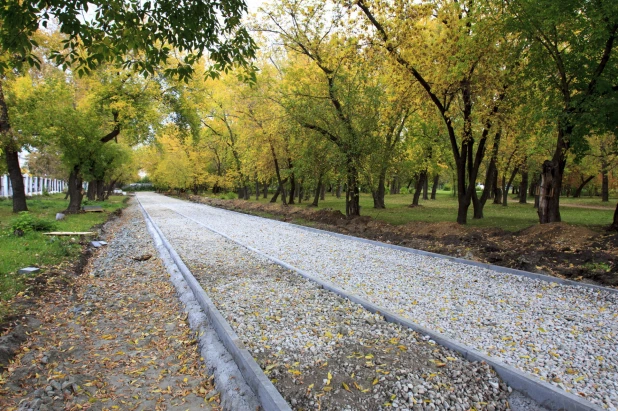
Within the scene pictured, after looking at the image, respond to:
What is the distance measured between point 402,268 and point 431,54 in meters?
6.87

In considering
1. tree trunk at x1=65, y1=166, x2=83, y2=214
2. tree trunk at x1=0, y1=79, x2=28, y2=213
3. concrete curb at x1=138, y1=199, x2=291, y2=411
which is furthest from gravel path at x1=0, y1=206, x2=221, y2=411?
tree trunk at x1=65, y1=166, x2=83, y2=214

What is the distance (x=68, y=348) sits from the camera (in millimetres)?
4035

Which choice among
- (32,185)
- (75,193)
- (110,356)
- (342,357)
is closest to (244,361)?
(342,357)

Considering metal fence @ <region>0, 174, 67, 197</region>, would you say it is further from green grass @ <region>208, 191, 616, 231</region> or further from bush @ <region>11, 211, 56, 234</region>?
green grass @ <region>208, 191, 616, 231</region>

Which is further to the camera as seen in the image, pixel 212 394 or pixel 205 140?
pixel 205 140

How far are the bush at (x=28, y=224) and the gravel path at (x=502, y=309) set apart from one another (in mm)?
7199

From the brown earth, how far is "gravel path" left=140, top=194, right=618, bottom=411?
2.77ft

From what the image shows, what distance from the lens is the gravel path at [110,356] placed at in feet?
10.1

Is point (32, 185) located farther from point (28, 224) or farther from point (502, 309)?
point (502, 309)

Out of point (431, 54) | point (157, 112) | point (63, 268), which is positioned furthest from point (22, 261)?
point (157, 112)

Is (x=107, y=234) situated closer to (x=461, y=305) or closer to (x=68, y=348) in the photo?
(x=68, y=348)

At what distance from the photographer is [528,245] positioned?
8.65 metres

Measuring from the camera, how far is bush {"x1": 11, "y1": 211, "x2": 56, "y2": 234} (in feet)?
33.7

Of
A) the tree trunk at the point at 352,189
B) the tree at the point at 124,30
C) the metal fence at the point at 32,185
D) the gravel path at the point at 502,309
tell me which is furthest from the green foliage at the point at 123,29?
the metal fence at the point at 32,185
